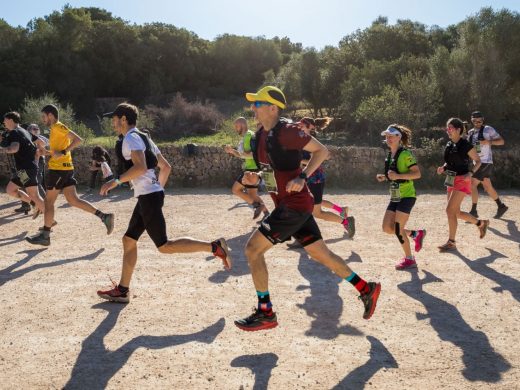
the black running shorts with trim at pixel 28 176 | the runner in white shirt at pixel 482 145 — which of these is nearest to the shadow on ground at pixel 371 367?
the runner in white shirt at pixel 482 145

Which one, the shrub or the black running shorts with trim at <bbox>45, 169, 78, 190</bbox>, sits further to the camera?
the shrub

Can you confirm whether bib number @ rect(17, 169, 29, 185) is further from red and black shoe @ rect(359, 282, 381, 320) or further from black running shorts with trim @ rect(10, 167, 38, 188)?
red and black shoe @ rect(359, 282, 381, 320)

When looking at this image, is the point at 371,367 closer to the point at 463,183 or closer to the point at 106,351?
the point at 106,351

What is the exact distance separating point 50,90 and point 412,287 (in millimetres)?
39563

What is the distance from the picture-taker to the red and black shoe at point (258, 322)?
4.50 metres

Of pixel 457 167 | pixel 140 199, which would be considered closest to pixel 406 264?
pixel 457 167

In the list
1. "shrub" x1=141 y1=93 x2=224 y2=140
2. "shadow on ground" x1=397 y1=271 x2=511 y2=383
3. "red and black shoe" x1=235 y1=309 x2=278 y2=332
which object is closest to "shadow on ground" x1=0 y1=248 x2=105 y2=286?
"red and black shoe" x1=235 y1=309 x2=278 y2=332

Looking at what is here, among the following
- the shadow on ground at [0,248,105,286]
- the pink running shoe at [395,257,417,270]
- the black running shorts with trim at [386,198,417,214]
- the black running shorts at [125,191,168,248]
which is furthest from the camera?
the pink running shoe at [395,257,417,270]

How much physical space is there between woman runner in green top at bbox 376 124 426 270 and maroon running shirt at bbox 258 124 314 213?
226 centimetres

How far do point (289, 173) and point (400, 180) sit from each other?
259 centimetres

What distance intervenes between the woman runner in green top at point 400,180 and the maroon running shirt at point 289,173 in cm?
226

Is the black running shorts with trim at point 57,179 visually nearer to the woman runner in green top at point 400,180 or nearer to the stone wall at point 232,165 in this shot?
the woman runner in green top at point 400,180

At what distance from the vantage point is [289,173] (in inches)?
173

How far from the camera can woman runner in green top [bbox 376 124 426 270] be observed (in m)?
6.39
